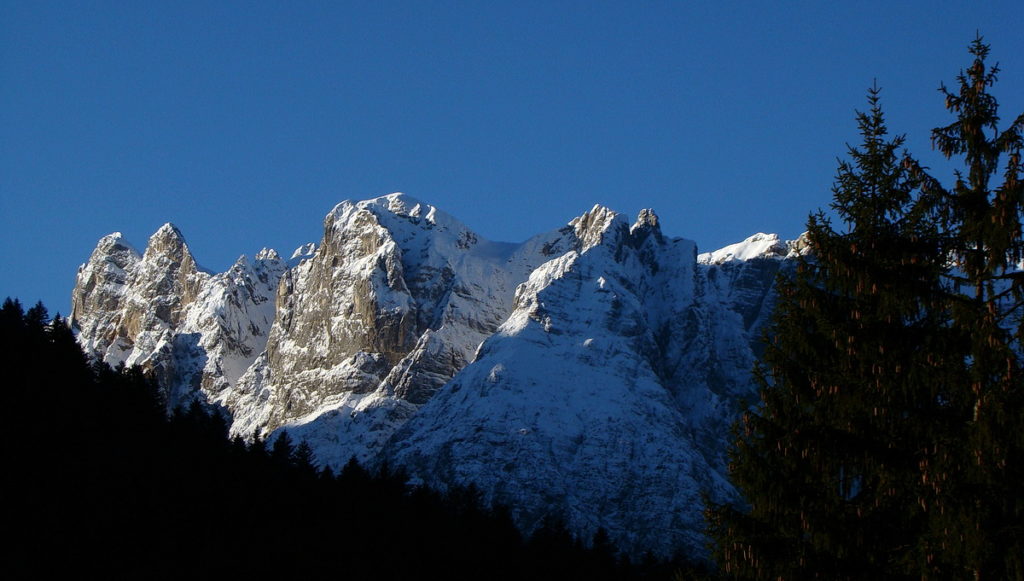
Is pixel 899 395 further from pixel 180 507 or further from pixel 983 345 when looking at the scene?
pixel 180 507

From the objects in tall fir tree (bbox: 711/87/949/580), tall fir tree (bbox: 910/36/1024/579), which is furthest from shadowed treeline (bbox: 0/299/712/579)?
tall fir tree (bbox: 910/36/1024/579)

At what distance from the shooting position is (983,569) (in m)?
18.5

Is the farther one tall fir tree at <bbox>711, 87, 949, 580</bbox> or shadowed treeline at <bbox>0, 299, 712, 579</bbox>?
shadowed treeline at <bbox>0, 299, 712, 579</bbox>

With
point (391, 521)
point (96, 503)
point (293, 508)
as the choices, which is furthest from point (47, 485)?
point (391, 521)

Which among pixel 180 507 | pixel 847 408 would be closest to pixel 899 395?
pixel 847 408

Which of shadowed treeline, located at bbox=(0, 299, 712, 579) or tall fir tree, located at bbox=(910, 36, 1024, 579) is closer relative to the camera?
tall fir tree, located at bbox=(910, 36, 1024, 579)

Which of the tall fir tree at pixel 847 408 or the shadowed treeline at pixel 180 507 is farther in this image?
the shadowed treeline at pixel 180 507

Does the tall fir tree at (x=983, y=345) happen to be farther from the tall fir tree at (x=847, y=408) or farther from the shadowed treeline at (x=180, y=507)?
the shadowed treeline at (x=180, y=507)

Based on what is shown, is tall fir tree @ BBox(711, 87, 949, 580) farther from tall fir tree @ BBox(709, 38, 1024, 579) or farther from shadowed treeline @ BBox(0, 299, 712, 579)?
shadowed treeline @ BBox(0, 299, 712, 579)

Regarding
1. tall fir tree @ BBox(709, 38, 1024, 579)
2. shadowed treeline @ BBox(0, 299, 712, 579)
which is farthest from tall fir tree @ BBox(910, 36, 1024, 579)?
shadowed treeline @ BBox(0, 299, 712, 579)

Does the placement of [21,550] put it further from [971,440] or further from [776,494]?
[971,440]

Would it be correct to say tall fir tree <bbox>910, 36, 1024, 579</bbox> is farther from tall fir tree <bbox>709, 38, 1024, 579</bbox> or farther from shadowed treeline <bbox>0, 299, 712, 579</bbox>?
shadowed treeline <bbox>0, 299, 712, 579</bbox>

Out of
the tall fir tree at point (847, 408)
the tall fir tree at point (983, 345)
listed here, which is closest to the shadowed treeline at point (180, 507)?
the tall fir tree at point (847, 408)

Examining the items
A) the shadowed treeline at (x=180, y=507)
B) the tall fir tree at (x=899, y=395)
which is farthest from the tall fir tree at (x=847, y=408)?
the shadowed treeline at (x=180, y=507)
